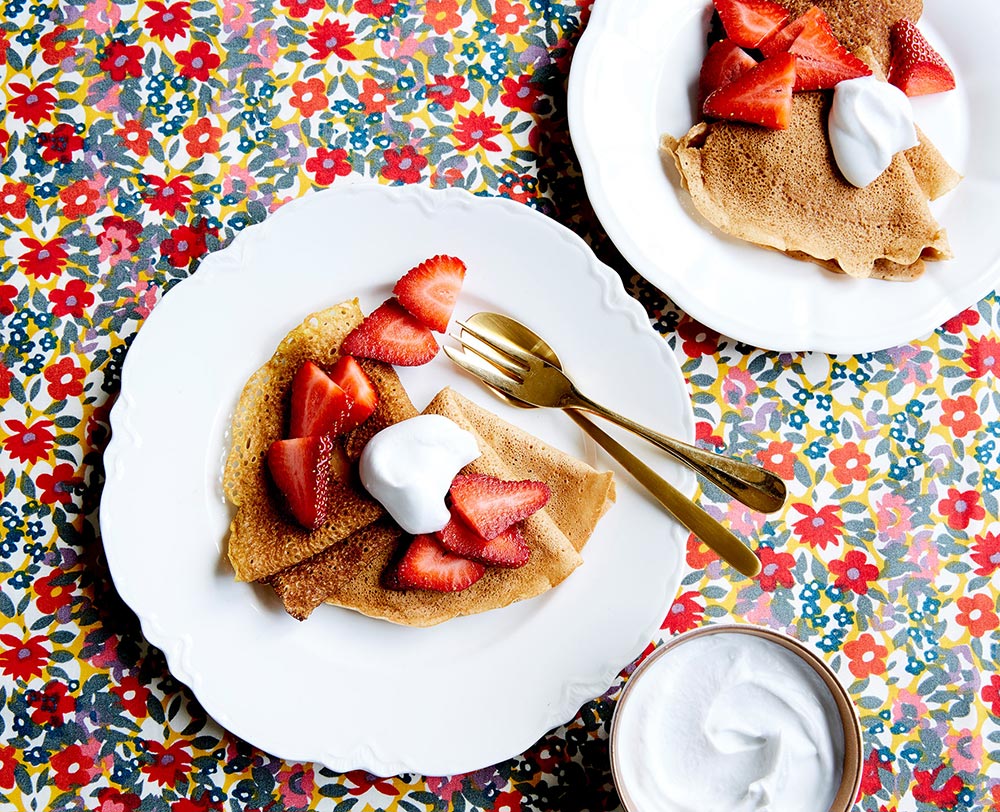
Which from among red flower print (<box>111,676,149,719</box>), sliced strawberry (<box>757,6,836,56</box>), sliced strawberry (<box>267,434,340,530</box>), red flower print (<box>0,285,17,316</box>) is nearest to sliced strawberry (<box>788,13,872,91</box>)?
sliced strawberry (<box>757,6,836,56</box>)

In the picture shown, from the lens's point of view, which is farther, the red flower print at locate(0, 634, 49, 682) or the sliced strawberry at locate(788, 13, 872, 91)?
the sliced strawberry at locate(788, 13, 872, 91)

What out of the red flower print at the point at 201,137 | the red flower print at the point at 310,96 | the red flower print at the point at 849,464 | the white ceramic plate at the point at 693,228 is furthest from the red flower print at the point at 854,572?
the red flower print at the point at 201,137

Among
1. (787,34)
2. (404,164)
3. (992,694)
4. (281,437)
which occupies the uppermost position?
(787,34)

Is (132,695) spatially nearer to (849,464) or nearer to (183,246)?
(183,246)

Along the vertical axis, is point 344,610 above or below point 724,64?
below

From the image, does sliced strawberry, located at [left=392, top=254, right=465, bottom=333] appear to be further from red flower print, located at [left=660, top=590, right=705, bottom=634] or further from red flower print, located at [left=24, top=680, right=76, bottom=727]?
red flower print, located at [left=24, top=680, right=76, bottom=727]

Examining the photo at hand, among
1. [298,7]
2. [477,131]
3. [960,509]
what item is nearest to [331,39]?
[298,7]
